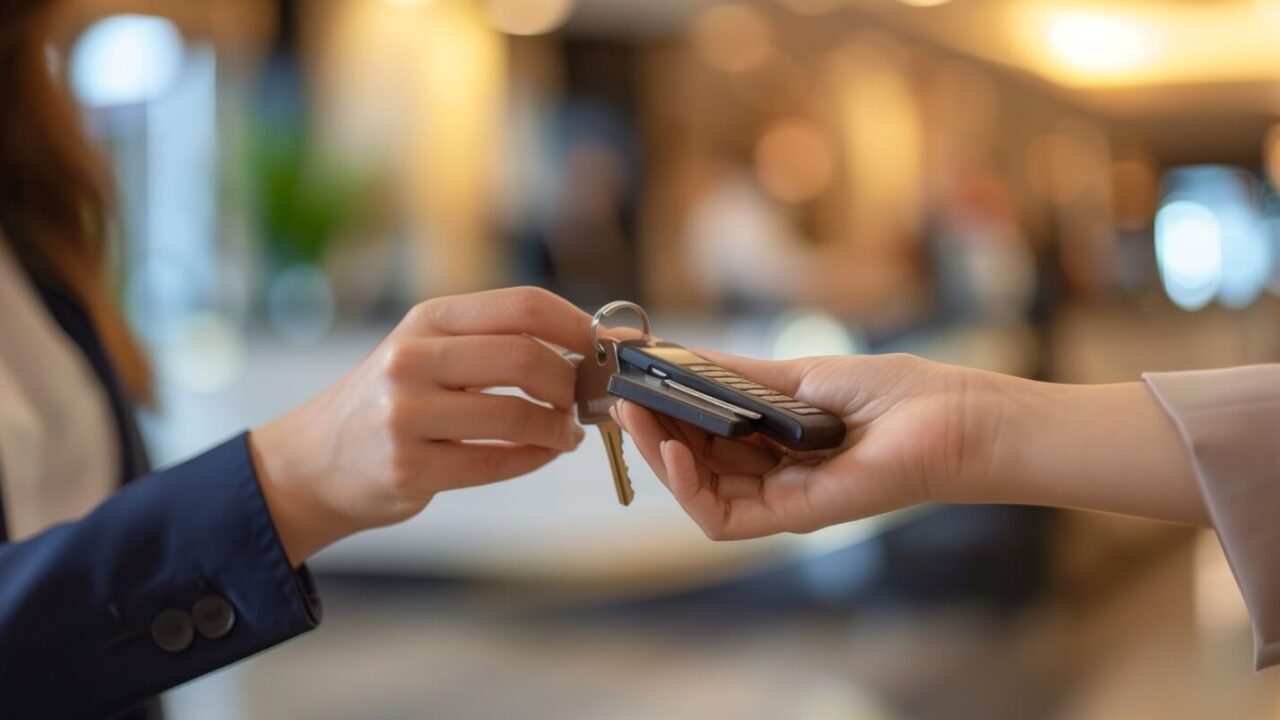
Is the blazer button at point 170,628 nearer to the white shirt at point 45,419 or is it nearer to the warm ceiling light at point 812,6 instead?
the white shirt at point 45,419

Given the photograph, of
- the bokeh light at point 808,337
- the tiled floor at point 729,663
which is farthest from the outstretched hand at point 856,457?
the bokeh light at point 808,337

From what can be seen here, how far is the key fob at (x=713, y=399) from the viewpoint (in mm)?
996

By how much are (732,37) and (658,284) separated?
1.88 metres

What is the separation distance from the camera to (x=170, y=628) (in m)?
1.08

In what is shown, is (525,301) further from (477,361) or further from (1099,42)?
(1099,42)

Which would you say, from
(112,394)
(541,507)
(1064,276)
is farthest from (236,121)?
(112,394)

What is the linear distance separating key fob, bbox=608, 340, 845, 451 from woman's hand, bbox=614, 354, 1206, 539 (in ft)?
0.08

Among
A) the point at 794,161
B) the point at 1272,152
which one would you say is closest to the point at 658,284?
the point at 794,161

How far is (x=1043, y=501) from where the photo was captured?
108 centimetres

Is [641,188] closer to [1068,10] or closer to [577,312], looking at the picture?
[1068,10]

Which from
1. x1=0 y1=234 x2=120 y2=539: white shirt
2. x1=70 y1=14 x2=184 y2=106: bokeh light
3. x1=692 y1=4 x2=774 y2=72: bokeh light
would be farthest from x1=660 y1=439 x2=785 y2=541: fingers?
x1=692 y1=4 x2=774 y2=72: bokeh light

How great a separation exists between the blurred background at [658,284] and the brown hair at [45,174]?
97 mm

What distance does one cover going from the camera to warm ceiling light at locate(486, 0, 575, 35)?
7.83 metres

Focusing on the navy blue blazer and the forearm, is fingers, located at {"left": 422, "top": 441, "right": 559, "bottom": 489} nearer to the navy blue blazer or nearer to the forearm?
the navy blue blazer
